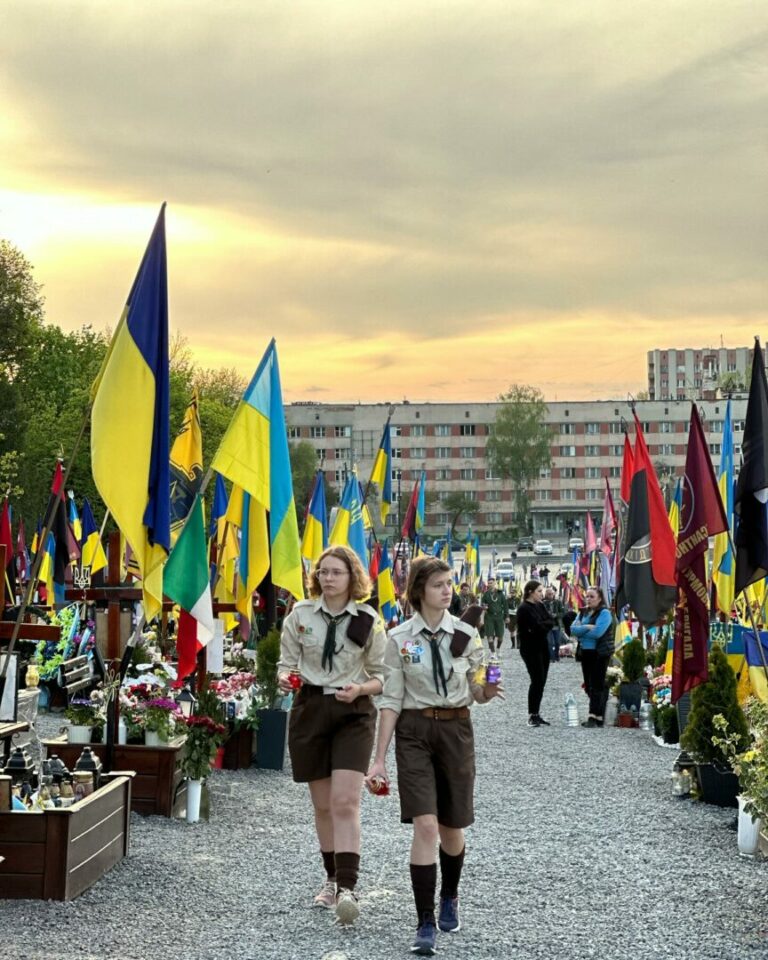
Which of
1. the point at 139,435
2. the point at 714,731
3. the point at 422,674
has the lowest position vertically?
the point at 714,731

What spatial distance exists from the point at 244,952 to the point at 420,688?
1.52 meters

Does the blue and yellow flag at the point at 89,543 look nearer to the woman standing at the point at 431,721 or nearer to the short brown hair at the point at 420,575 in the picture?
the short brown hair at the point at 420,575

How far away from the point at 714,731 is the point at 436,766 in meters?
5.57

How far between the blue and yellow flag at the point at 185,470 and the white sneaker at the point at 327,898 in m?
5.87

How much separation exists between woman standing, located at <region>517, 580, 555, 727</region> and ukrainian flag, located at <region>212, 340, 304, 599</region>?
7459 mm

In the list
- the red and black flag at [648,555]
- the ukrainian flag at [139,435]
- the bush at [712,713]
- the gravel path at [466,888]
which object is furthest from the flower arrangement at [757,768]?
the red and black flag at [648,555]

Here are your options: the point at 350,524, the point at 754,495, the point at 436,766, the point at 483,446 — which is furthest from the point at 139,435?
the point at 483,446

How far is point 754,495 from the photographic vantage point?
1245cm

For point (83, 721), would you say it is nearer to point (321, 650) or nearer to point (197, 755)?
point (197, 755)

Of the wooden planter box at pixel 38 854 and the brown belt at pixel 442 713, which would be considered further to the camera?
the wooden planter box at pixel 38 854

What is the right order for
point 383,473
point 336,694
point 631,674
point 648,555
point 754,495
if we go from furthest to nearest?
point 383,473 < point 631,674 < point 648,555 < point 754,495 < point 336,694

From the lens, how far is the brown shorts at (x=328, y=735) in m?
8.44

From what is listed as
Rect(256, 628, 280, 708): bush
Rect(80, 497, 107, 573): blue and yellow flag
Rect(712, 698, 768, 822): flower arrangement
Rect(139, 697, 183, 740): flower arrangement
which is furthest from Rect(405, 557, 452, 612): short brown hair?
Rect(80, 497, 107, 573): blue and yellow flag

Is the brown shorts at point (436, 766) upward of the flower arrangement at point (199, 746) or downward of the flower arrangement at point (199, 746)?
upward
